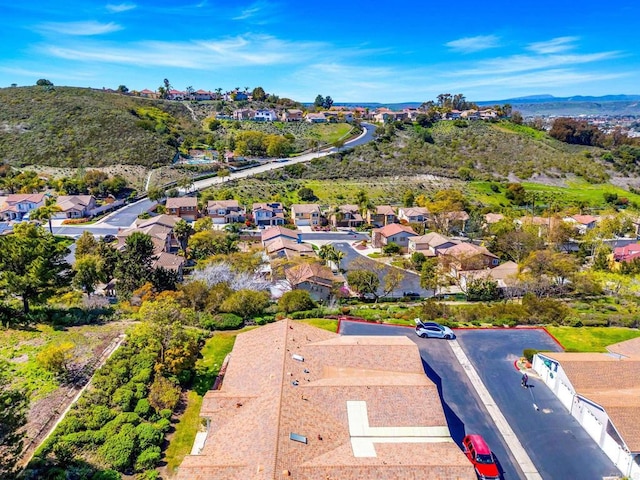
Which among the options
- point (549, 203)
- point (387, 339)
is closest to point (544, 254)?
point (387, 339)

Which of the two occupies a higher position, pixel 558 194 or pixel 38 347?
pixel 558 194

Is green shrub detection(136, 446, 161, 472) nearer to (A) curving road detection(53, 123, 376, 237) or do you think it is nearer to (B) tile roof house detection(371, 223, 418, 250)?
(B) tile roof house detection(371, 223, 418, 250)

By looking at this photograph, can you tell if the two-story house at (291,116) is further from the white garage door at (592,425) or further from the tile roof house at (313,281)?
the white garage door at (592,425)

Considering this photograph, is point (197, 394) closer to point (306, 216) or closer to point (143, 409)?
point (143, 409)

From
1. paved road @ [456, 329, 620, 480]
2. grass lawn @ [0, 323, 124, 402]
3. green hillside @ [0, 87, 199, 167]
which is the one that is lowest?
paved road @ [456, 329, 620, 480]

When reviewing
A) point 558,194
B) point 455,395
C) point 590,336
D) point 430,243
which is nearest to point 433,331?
point 455,395

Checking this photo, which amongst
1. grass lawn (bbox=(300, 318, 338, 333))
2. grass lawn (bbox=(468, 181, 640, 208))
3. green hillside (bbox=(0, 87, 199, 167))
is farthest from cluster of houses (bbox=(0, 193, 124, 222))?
grass lawn (bbox=(468, 181, 640, 208))
